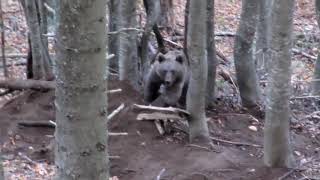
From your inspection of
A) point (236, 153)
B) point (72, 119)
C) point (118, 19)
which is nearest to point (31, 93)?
point (118, 19)

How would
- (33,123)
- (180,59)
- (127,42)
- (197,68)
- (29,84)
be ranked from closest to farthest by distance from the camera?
(197,68), (33,123), (29,84), (127,42), (180,59)

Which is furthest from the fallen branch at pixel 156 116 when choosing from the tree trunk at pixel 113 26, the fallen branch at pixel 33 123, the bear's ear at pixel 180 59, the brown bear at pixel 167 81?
the tree trunk at pixel 113 26

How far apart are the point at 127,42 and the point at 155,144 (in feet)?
5.43

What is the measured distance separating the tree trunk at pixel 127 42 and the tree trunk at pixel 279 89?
8.42ft

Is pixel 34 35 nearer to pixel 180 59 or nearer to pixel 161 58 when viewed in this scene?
pixel 161 58

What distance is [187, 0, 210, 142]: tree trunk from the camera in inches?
219

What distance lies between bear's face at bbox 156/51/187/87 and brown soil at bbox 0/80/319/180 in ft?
1.75

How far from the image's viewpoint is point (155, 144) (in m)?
6.34

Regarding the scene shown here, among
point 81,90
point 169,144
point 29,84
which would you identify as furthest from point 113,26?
point 81,90

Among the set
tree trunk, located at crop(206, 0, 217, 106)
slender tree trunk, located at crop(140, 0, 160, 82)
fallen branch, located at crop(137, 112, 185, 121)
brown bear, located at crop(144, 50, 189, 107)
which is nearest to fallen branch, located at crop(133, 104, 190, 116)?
fallen branch, located at crop(137, 112, 185, 121)

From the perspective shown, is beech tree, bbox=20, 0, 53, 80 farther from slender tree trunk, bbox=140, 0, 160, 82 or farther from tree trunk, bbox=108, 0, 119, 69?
slender tree trunk, bbox=140, 0, 160, 82

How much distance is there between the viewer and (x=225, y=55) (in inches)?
470

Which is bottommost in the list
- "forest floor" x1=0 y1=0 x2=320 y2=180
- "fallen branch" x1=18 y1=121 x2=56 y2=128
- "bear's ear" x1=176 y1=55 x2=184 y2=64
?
"forest floor" x1=0 y1=0 x2=320 y2=180

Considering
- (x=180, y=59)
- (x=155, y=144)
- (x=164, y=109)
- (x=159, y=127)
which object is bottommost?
(x=155, y=144)
